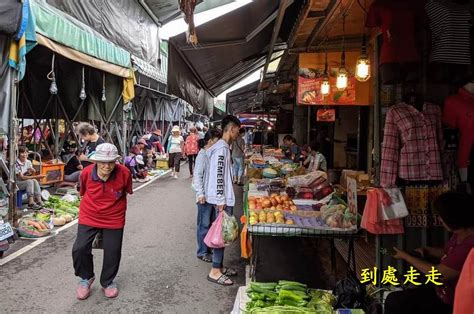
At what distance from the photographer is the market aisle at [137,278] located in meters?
4.12

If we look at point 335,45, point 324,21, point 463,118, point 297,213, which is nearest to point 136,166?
point 335,45

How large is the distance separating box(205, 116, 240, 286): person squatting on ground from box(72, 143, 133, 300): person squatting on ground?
3.72 ft

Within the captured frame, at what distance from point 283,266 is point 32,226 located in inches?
171

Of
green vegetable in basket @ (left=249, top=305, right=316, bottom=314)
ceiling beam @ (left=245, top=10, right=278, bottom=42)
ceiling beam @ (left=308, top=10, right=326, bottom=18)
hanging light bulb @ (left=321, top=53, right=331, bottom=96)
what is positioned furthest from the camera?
ceiling beam @ (left=245, top=10, right=278, bottom=42)

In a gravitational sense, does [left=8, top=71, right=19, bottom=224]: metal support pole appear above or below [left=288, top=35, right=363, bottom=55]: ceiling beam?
below

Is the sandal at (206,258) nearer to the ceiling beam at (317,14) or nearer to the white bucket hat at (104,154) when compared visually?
the white bucket hat at (104,154)

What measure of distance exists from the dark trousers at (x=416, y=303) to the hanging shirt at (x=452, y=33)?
1913 millimetres

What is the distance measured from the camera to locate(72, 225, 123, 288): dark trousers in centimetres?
424

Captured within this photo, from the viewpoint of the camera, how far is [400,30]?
3.54 metres

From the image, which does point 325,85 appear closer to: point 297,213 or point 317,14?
point 317,14

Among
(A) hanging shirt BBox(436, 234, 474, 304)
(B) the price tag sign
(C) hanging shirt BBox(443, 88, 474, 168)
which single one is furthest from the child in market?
(A) hanging shirt BBox(436, 234, 474, 304)

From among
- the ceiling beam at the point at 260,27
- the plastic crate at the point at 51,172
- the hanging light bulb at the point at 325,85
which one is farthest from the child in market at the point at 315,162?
the plastic crate at the point at 51,172

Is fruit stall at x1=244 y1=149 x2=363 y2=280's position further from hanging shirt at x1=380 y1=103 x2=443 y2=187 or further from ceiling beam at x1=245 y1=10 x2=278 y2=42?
ceiling beam at x1=245 y1=10 x2=278 y2=42

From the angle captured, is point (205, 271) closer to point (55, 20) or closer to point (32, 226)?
point (32, 226)
